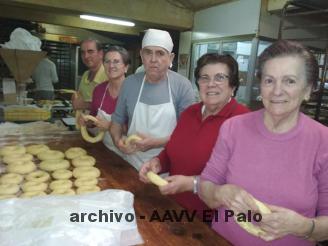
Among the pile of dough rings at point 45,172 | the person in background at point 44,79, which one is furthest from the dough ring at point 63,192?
the person in background at point 44,79

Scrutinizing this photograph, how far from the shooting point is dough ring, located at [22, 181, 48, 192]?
4.46ft

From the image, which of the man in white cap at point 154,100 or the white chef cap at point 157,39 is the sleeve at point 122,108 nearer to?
the man in white cap at point 154,100

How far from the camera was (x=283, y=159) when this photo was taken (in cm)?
105

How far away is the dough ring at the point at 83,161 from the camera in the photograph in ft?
5.61

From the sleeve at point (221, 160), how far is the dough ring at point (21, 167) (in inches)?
39.3

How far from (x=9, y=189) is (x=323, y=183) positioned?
1.29m

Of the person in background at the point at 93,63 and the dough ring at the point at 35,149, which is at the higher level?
the person in background at the point at 93,63

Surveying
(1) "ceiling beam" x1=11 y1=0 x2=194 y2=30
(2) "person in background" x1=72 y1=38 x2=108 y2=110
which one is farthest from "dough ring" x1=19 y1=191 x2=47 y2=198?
(1) "ceiling beam" x1=11 y1=0 x2=194 y2=30

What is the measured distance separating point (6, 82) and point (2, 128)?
1412 mm

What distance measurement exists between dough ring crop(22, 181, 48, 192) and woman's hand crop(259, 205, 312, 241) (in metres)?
1.00

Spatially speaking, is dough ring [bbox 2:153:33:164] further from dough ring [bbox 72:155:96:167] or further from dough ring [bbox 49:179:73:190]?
dough ring [bbox 49:179:73:190]

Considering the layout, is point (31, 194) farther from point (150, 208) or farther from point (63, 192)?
point (150, 208)

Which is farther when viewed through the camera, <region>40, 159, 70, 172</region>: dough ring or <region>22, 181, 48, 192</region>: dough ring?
<region>40, 159, 70, 172</region>: dough ring

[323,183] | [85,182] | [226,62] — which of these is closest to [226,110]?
[226,62]
